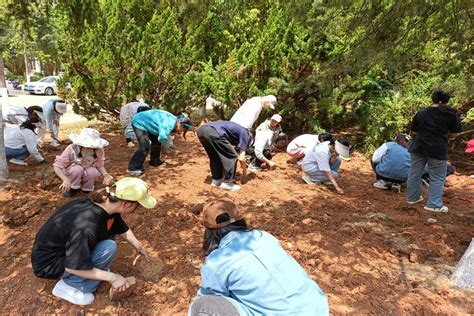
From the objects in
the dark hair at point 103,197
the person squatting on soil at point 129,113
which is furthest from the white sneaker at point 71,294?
the person squatting on soil at point 129,113

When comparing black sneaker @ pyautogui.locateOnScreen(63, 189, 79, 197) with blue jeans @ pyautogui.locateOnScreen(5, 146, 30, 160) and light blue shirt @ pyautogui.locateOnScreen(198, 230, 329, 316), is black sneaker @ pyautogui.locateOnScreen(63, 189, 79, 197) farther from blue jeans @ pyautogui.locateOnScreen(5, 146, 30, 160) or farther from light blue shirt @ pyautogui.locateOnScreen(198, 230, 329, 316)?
light blue shirt @ pyautogui.locateOnScreen(198, 230, 329, 316)

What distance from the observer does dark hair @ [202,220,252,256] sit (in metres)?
1.86

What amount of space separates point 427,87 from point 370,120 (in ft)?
4.41

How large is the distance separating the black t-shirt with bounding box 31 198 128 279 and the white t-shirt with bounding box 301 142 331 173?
3330 mm

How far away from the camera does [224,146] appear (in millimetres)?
4750

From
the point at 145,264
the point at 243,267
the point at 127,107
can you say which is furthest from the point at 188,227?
the point at 127,107

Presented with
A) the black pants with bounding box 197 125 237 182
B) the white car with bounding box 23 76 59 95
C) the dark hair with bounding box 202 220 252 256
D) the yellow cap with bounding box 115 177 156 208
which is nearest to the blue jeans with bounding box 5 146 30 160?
the black pants with bounding box 197 125 237 182

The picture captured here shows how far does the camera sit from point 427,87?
7.36m

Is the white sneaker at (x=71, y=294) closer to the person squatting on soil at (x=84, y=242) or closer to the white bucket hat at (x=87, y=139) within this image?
the person squatting on soil at (x=84, y=242)

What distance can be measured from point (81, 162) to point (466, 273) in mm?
3991

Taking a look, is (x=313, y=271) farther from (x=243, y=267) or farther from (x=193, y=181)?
(x=193, y=181)

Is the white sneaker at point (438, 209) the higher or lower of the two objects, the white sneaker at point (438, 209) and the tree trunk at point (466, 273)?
the lower

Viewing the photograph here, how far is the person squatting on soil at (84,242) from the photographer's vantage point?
236 cm

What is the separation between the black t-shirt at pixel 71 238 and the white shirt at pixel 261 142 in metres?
3.59
